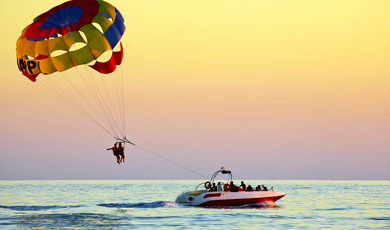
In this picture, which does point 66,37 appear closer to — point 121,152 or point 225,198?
point 121,152

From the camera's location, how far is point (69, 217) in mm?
40031

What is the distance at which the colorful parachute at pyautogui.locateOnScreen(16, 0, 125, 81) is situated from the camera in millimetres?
35375

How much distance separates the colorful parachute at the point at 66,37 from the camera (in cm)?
3538

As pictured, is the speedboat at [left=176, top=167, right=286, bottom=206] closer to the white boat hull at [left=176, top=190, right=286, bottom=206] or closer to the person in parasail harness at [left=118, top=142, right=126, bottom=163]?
the white boat hull at [left=176, top=190, right=286, bottom=206]

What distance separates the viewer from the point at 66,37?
35375mm

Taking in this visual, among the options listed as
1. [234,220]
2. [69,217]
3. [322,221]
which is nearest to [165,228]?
[234,220]

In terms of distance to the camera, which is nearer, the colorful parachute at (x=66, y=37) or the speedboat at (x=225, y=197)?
the colorful parachute at (x=66, y=37)

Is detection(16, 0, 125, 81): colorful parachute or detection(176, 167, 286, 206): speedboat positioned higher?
detection(16, 0, 125, 81): colorful parachute

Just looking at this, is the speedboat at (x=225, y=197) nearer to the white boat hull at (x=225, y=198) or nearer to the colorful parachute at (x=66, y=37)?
the white boat hull at (x=225, y=198)

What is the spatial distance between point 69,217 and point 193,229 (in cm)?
1036

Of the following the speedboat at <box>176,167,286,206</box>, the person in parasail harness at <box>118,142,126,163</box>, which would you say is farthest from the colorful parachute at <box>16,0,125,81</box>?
the speedboat at <box>176,167,286,206</box>

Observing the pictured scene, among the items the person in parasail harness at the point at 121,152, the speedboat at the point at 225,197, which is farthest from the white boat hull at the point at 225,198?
the person in parasail harness at the point at 121,152

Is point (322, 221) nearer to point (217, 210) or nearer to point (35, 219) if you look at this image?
point (217, 210)

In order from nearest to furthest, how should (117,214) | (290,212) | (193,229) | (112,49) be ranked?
(193,229)
(112,49)
(117,214)
(290,212)
